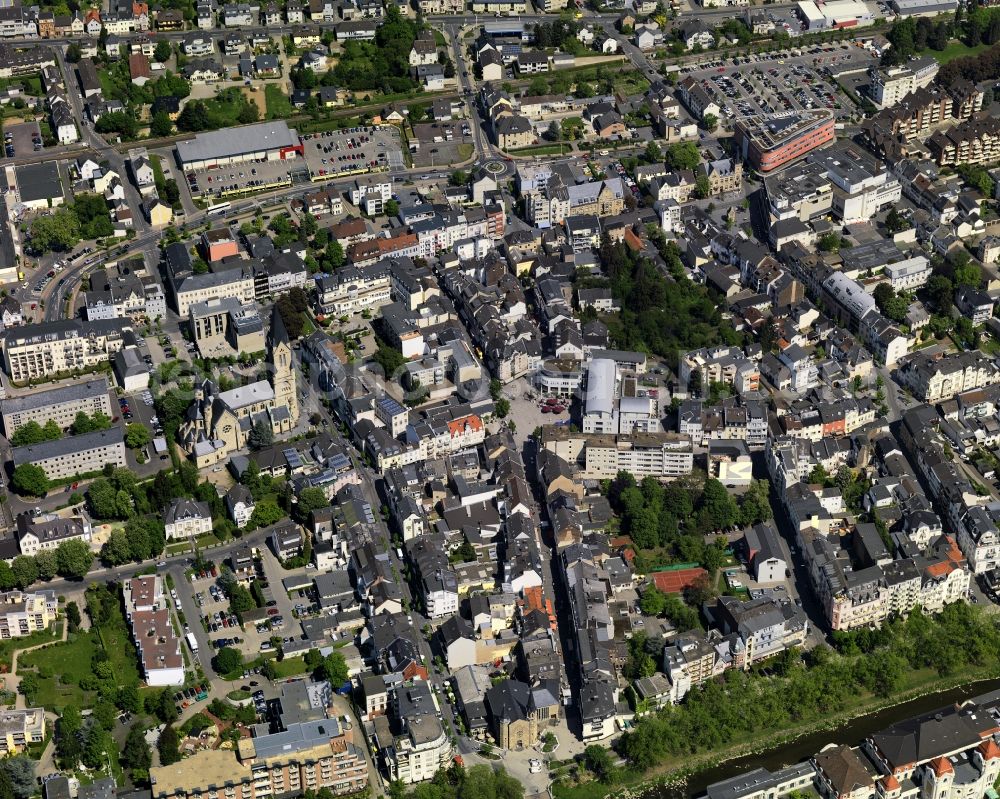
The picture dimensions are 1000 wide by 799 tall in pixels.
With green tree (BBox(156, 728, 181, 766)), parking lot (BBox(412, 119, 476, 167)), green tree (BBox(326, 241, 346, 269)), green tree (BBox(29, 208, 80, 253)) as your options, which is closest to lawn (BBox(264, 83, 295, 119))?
parking lot (BBox(412, 119, 476, 167))

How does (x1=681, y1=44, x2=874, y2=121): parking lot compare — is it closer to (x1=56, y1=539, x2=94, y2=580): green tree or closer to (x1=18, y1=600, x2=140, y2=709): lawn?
(x1=56, y1=539, x2=94, y2=580): green tree

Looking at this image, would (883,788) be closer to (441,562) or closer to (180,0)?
(441,562)

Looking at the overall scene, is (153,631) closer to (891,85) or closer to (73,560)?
(73,560)

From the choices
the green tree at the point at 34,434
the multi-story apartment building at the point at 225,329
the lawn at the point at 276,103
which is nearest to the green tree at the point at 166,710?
the green tree at the point at 34,434

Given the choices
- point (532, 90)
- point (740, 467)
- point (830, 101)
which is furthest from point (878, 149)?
point (740, 467)

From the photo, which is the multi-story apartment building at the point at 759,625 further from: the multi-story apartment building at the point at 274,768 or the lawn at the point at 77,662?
the lawn at the point at 77,662
